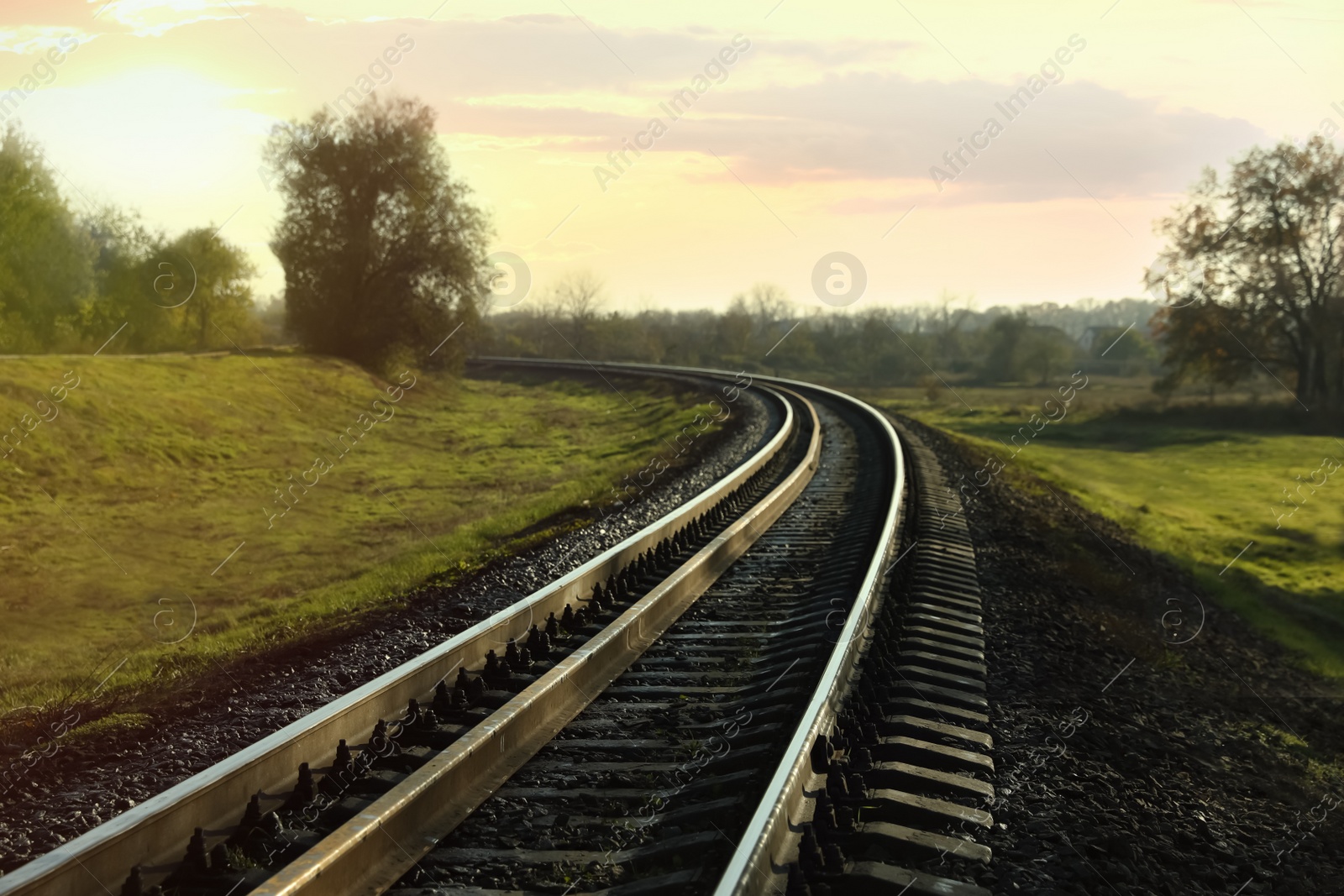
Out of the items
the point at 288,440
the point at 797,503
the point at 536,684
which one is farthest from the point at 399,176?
the point at 536,684

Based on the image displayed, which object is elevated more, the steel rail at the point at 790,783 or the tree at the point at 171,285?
the tree at the point at 171,285

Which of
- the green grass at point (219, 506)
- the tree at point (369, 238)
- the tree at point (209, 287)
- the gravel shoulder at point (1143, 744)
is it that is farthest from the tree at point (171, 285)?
the gravel shoulder at point (1143, 744)

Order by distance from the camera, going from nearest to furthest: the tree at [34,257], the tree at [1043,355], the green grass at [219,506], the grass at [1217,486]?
1. the green grass at [219,506]
2. the grass at [1217,486]
3. the tree at [34,257]
4. the tree at [1043,355]

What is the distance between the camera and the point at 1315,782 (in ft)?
19.9

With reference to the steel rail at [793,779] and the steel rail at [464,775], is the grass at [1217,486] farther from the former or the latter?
the steel rail at [464,775]

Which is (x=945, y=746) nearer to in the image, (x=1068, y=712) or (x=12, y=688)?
(x=1068, y=712)

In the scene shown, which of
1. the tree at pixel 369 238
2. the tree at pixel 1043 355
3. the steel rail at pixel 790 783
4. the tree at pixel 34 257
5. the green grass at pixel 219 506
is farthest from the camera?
the tree at pixel 1043 355

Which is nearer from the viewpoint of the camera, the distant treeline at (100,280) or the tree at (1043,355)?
the distant treeline at (100,280)

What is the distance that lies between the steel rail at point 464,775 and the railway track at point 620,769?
0.01 m

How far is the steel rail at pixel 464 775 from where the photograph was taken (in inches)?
134

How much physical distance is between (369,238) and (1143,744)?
3241 cm

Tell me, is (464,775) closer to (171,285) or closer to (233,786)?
(233,786)

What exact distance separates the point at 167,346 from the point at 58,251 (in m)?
6.77

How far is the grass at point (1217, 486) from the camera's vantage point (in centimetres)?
1409
